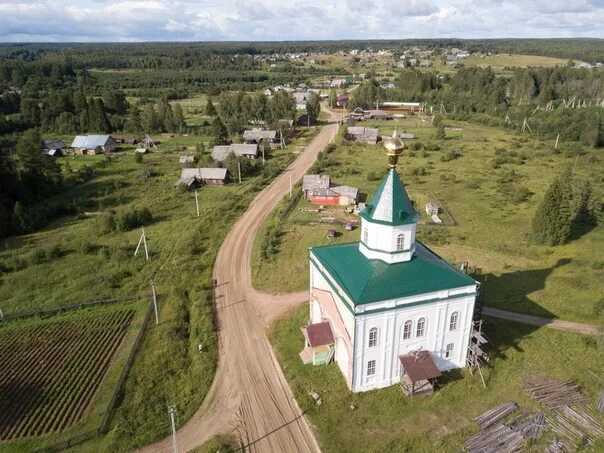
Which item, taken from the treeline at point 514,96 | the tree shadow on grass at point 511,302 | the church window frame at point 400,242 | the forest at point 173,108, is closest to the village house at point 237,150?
the forest at point 173,108

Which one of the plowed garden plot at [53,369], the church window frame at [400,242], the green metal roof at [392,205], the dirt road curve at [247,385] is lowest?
the plowed garden plot at [53,369]

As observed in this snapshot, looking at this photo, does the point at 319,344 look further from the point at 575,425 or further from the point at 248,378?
the point at 575,425

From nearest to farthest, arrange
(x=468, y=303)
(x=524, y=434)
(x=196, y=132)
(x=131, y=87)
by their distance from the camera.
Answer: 1. (x=524, y=434)
2. (x=468, y=303)
3. (x=196, y=132)
4. (x=131, y=87)

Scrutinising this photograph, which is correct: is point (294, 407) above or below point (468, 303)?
below

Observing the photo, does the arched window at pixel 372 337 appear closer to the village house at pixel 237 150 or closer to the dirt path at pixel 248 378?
the dirt path at pixel 248 378

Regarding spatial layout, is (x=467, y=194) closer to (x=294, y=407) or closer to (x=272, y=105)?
(x=294, y=407)

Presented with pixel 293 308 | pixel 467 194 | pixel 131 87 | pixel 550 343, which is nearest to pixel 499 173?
pixel 467 194

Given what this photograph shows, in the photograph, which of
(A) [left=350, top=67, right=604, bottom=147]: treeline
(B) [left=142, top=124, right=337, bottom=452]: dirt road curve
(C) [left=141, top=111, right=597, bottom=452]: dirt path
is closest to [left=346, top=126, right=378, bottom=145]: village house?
(A) [left=350, top=67, right=604, bottom=147]: treeline
